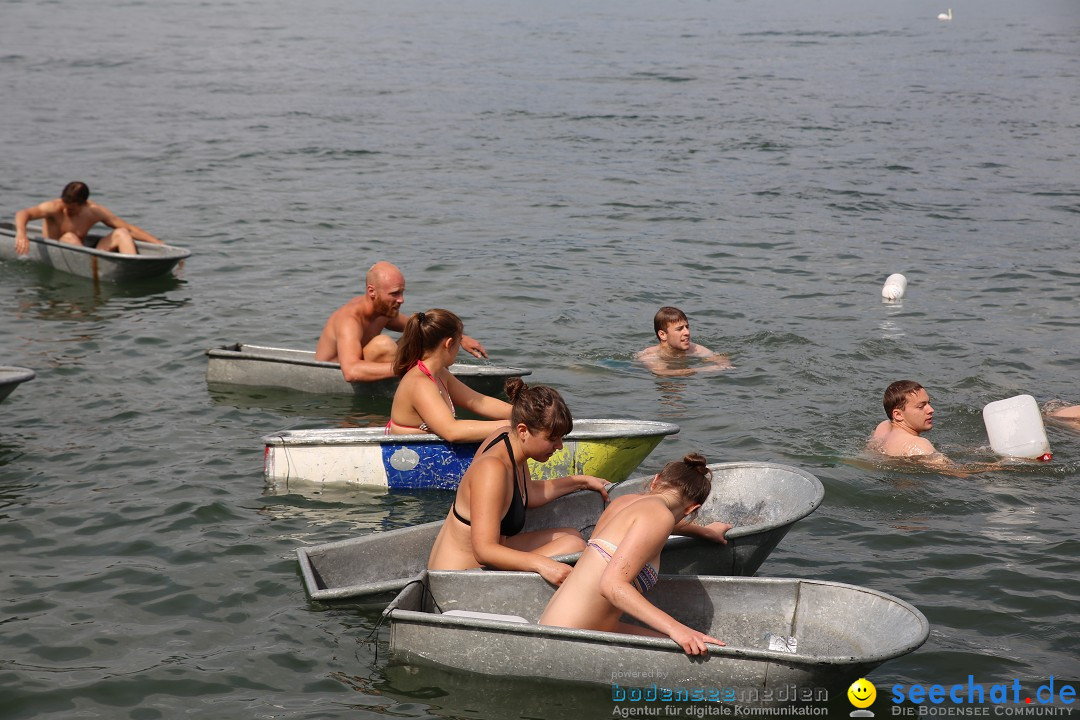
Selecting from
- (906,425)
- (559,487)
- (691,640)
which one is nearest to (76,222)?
(559,487)

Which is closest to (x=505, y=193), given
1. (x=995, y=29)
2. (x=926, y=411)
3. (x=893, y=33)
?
(x=926, y=411)

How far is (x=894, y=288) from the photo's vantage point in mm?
14008

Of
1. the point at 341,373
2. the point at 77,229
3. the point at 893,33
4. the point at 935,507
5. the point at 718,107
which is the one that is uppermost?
the point at 893,33

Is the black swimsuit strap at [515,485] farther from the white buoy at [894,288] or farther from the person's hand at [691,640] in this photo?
the white buoy at [894,288]

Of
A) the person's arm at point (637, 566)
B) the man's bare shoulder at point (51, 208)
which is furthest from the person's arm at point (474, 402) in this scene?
the man's bare shoulder at point (51, 208)

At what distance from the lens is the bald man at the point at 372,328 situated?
10.1 meters

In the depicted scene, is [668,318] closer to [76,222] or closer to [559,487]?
[559,487]

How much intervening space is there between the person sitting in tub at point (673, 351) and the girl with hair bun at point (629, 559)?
5628mm

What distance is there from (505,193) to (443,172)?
2213 mm

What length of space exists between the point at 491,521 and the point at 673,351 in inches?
A: 227

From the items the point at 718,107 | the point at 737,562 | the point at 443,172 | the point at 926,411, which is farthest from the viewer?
the point at 718,107

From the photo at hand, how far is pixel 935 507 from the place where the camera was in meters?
8.62

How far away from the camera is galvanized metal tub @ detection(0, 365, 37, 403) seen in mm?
9156

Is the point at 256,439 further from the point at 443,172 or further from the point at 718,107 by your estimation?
the point at 718,107
